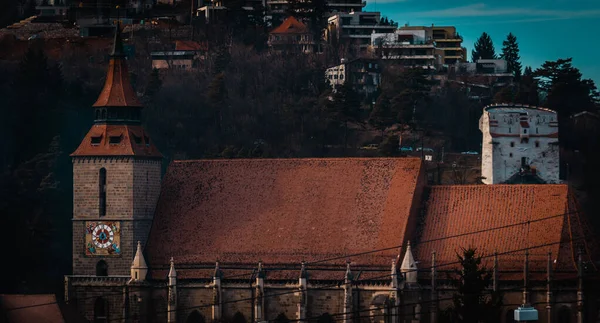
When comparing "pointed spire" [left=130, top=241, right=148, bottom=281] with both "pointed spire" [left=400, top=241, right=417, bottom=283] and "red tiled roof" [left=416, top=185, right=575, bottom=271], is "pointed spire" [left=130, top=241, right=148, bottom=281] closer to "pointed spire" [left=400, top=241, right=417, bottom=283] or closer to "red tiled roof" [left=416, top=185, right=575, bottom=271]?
"pointed spire" [left=400, top=241, right=417, bottom=283]

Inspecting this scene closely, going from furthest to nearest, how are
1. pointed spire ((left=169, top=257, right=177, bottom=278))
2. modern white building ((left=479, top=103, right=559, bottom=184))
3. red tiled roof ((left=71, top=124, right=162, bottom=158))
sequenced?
modern white building ((left=479, top=103, right=559, bottom=184)) < red tiled roof ((left=71, top=124, right=162, bottom=158)) < pointed spire ((left=169, top=257, right=177, bottom=278))

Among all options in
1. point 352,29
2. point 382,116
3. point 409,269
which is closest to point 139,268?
point 409,269

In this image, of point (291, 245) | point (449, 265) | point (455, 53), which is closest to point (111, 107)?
point (291, 245)

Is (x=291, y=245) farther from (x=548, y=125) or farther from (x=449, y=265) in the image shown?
(x=548, y=125)

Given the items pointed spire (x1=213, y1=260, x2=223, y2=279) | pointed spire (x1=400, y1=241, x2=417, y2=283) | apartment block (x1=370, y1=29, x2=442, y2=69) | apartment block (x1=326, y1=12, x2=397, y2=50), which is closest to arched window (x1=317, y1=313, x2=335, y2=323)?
pointed spire (x1=400, y1=241, x2=417, y2=283)

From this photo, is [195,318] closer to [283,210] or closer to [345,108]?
[283,210]

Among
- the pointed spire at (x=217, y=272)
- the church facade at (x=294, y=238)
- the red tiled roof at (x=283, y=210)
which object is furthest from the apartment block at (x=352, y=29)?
the pointed spire at (x=217, y=272)

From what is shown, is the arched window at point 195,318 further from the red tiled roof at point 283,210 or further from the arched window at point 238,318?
the red tiled roof at point 283,210
